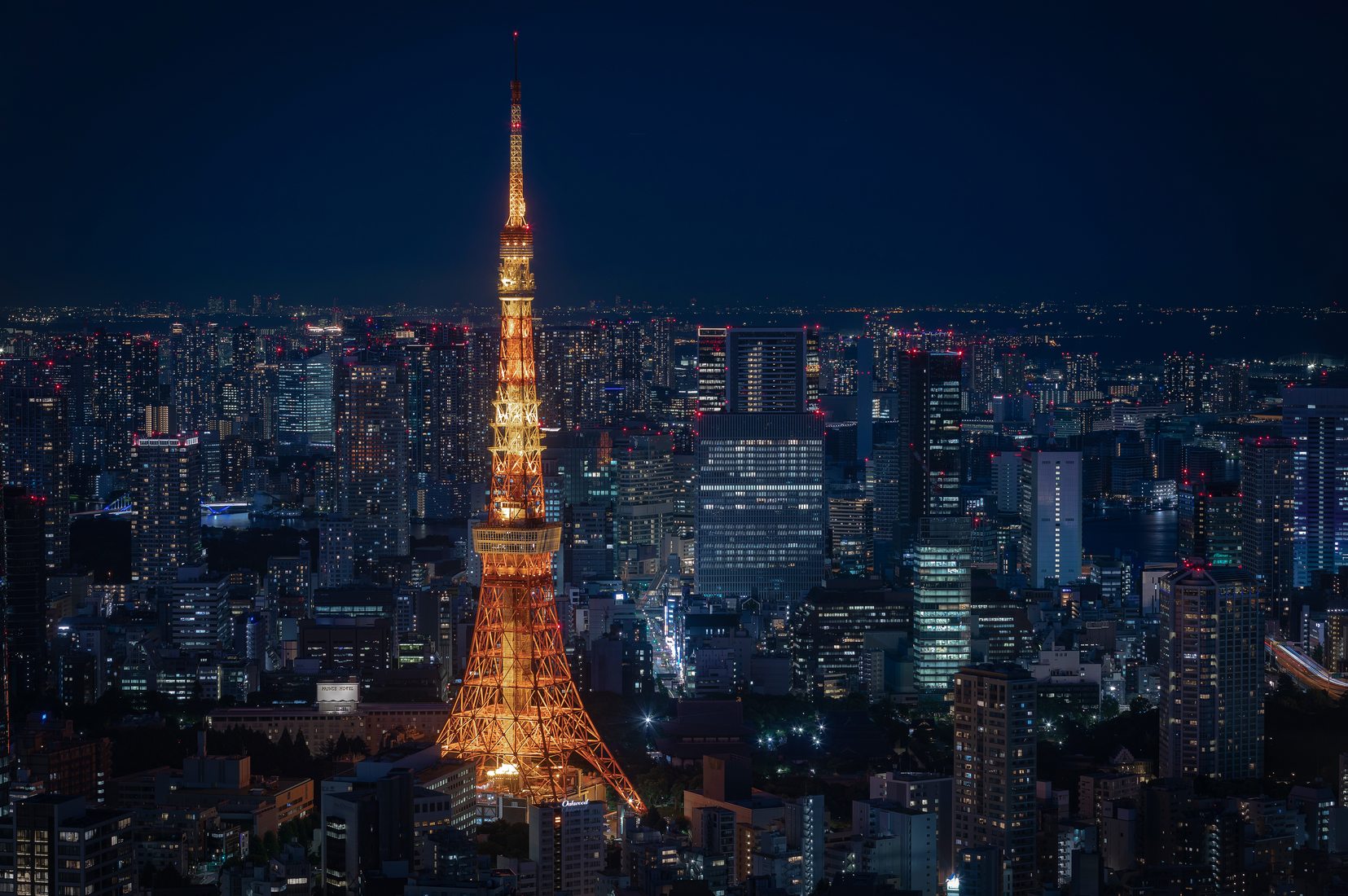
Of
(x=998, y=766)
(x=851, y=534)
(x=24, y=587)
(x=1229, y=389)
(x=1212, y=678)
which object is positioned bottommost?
(x=998, y=766)

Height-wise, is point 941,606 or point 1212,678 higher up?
point 941,606

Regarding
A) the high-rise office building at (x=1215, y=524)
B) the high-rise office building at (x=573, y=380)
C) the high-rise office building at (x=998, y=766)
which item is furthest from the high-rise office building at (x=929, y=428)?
the high-rise office building at (x=998, y=766)

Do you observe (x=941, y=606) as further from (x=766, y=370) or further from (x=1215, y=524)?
(x=766, y=370)

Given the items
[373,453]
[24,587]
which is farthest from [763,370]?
[24,587]

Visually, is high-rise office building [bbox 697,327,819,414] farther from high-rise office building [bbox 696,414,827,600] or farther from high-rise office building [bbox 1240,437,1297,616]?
high-rise office building [bbox 1240,437,1297,616]

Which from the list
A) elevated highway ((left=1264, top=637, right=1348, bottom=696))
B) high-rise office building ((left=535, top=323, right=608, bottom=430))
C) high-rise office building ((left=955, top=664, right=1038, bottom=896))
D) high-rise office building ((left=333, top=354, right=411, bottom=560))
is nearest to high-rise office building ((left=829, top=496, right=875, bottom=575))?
high-rise office building ((left=535, top=323, right=608, bottom=430))

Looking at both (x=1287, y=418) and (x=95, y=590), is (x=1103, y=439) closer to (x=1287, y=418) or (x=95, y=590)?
(x=1287, y=418)
